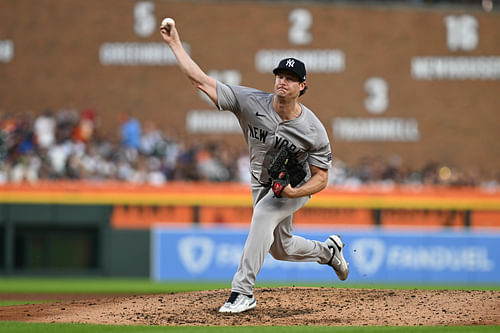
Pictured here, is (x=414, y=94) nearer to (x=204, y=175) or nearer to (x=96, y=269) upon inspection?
(x=204, y=175)

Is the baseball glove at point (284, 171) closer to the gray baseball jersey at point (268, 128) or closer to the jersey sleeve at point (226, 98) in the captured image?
the gray baseball jersey at point (268, 128)

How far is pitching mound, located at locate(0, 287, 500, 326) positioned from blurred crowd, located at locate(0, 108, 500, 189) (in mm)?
8264

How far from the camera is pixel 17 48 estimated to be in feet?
68.1

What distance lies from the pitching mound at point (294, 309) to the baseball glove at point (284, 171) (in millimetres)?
1216

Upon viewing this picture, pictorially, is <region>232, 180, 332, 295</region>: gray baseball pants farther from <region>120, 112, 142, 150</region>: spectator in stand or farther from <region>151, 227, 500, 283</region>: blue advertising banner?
<region>120, 112, 142, 150</region>: spectator in stand

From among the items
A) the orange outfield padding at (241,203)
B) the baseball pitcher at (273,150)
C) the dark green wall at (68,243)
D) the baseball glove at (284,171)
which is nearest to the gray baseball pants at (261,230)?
the baseball pitcher at (273,150)

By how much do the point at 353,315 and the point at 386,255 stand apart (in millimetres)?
8774

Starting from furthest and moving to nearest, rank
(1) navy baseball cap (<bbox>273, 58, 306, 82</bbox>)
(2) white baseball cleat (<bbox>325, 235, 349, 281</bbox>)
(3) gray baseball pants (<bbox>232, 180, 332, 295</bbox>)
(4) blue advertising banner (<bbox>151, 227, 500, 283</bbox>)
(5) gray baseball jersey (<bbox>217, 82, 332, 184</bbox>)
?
(4) blue advertising banner (<bbox>151, 227, 500, 283</bbox>)
(2) white baseball cleat (<bbox>325, 235, 349, 281</bbox>)
(3) gray baseball pants (<bbox>232, 180, 332, 295</bbox>)
(5) gray baseball jersey (<bbox>217, 82, 332, 184</bbox>)
(1) navy baseball cap (<bbox>273, 58, 306, 82</bbox>)

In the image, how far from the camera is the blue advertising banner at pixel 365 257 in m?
15.8

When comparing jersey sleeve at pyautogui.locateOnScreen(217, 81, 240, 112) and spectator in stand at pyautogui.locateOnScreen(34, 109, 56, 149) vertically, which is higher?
spectator in stand at pyautogui.locateOnScreen(34, 109, 56, 149)

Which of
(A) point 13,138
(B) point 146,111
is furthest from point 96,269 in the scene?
(B) point 146,111

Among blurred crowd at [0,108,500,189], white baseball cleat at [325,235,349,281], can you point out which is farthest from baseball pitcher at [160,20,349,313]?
blurred crowd at [0,108,500,189]

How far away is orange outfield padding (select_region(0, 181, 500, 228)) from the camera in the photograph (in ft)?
53.7

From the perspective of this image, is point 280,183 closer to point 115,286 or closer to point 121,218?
point 115,286
